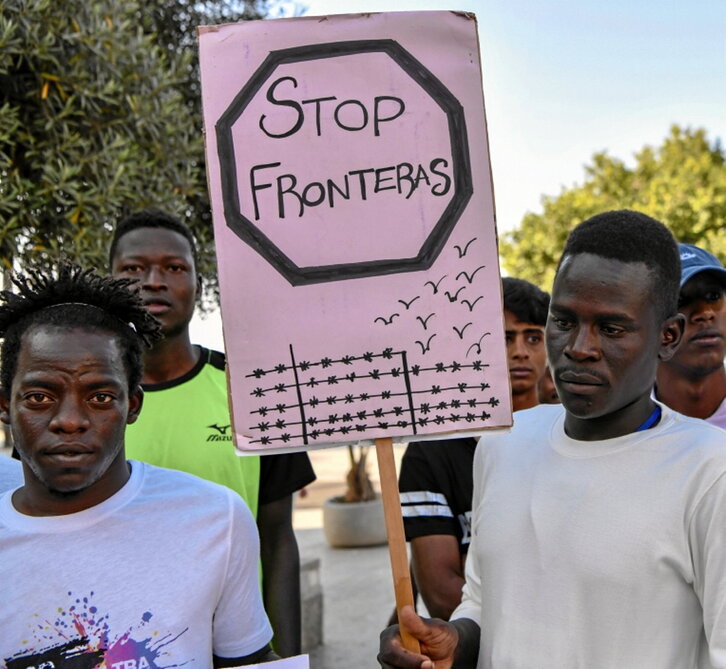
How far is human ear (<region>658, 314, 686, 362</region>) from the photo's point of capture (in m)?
1.88

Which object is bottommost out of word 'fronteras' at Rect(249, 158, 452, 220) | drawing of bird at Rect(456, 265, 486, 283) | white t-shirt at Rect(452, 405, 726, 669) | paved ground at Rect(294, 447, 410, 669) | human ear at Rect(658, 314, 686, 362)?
paved ground at Rect(294, 447, 410, 669)

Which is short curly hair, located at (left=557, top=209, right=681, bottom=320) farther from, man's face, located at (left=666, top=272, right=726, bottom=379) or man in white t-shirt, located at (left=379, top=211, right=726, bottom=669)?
man's face, located at (left=666, top=272, right=726, bottom=379)

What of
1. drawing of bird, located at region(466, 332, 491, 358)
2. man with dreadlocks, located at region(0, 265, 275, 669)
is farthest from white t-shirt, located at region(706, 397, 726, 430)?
man with dreadlocks, located at region(0, 265, 275, 669)

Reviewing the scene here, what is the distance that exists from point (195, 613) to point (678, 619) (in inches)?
36.9

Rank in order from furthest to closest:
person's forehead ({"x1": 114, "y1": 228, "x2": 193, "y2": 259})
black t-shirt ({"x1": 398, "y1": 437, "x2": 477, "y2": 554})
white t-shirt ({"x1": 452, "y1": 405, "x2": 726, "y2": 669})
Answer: person's forehead ({"x1": 114, "y1": 228, "x2": 193, "y2": 259})
black t-shirt ({"x1": 398, "y1": 437, "x2": 477, "y2": 554})
white t-shirt ({"x1": 452, "y1": 405, "x2": 726, "y2": 669})

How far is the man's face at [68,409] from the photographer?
1.78m

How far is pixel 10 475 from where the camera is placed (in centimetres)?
212

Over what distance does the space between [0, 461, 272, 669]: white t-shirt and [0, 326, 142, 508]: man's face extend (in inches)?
3.4

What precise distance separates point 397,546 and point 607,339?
606 mm

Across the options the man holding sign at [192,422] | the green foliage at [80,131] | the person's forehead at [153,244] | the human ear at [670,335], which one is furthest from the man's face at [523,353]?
the green foliage at [80,131]

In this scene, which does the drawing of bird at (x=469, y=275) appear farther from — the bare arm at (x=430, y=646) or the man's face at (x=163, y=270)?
the man's face at (x=163, y=270)

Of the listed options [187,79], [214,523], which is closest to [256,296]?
[214,523]

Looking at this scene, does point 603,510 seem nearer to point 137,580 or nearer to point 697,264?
point 137,580

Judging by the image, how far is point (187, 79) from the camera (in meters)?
5.53
